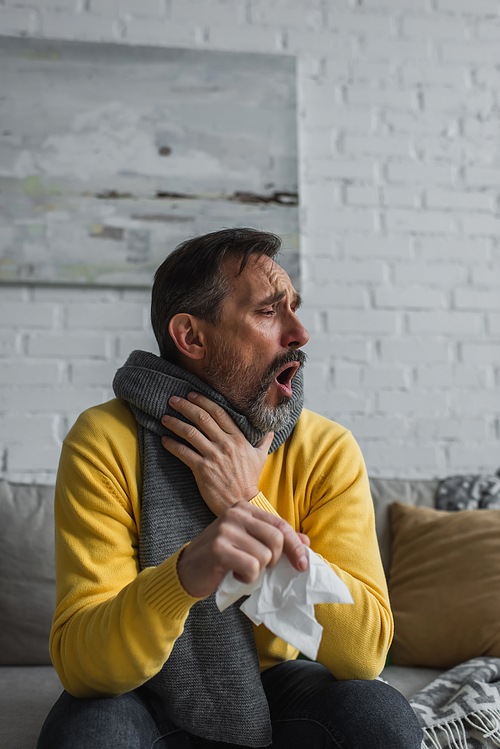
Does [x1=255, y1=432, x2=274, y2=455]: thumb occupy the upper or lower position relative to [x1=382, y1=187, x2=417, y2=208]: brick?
lower

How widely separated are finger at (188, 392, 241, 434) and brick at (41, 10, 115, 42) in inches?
59.1

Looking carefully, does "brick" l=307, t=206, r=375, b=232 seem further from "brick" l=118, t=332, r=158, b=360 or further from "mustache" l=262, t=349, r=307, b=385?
"mustache" l=262, t=349, r=307, b=385

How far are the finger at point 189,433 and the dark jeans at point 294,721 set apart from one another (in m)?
0.40

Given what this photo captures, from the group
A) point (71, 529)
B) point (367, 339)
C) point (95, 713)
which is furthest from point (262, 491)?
point (367, 339)

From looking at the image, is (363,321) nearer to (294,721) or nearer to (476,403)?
(476,403)

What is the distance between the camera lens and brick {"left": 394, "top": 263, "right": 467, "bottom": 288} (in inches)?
82.7

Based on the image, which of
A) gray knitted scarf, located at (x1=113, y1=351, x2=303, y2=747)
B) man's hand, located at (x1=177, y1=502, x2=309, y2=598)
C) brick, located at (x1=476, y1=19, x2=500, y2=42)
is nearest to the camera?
man's hand, located at (x1=177, y1=502, x2=309, y2=598)

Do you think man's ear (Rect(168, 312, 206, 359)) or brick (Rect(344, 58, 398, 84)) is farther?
brick (Rect(344, 58, 398, 84))

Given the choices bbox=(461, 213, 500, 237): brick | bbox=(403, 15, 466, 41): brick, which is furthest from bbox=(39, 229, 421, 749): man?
bbox=(403, 15, 466, 41): brick

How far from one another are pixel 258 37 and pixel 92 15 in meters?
0.55

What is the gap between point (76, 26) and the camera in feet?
6.64

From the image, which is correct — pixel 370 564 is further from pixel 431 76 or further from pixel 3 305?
pixel 431 76

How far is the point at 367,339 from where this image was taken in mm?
2062

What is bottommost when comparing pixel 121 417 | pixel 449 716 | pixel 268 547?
pixel 449 716
